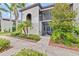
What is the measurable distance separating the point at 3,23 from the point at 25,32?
Answer: 0.47 m

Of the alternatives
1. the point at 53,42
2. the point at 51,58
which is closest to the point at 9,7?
the point at 53,42

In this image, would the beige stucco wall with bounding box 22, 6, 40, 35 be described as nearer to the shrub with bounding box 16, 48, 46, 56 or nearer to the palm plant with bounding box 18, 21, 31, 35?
the palm plant with bounding box 18, 21, 31, 35

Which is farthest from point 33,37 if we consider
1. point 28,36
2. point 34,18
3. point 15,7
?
point 15,7

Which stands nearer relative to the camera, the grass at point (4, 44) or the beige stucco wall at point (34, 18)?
the grass at point (4, 44)

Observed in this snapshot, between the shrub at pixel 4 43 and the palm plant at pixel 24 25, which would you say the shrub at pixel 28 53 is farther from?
the palm plant at pixel 24 25

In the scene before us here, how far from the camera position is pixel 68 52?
2.74m

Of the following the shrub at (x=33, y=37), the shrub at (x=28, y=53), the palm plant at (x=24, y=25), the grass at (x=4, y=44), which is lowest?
the shrub at (x=28, y=53)

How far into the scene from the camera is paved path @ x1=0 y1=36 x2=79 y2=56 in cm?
273

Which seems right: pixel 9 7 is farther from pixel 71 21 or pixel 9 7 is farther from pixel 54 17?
pixel 71 21

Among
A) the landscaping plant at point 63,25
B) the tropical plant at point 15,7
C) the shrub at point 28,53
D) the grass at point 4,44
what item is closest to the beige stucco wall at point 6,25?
the tropical plant at point 15,7

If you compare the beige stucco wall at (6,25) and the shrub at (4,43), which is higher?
the beige stucco wall at (6,25)

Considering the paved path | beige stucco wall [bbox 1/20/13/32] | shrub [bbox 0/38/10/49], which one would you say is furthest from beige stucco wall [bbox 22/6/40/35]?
shrub [bbox 0/38/10/49]

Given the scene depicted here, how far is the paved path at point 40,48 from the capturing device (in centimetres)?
273

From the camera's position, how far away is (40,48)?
2.80m
